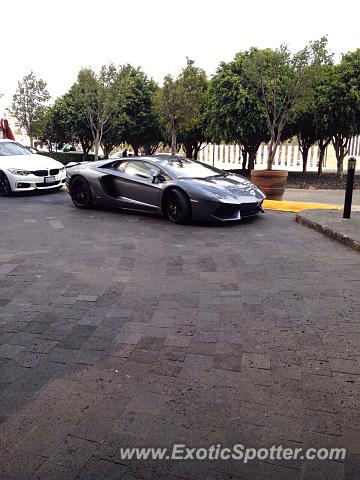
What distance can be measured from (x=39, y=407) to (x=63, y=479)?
0.55 m

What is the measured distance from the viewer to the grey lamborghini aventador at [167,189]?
684 cm

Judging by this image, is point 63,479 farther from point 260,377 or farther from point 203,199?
point 203,199

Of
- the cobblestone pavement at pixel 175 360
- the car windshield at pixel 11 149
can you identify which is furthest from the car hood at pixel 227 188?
the car windshield at pixel 11 149

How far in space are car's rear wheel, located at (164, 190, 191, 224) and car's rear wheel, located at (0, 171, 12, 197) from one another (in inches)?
200

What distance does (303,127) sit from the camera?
1925 centimetres

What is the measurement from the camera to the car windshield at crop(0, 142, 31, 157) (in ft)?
37.0

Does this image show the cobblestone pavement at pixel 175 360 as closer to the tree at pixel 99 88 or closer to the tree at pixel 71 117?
the tree at pixel 99 88

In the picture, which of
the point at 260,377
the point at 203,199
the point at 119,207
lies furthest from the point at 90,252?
the point at 260,377

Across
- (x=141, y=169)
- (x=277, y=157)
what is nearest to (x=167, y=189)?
(x=141, y=169)

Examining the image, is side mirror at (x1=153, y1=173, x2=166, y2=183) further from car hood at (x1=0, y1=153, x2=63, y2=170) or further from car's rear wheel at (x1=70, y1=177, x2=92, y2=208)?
car hood at (x1=0, y1=153, x2=63, y2=170)

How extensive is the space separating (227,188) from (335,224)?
5.69 feet

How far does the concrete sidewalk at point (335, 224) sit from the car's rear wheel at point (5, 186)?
6.88 m

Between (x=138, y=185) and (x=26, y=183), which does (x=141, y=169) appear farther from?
(x=26, y=183)

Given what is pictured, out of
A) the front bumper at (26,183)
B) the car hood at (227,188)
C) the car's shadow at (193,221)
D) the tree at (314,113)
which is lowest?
the car's shadow at (193,221)
